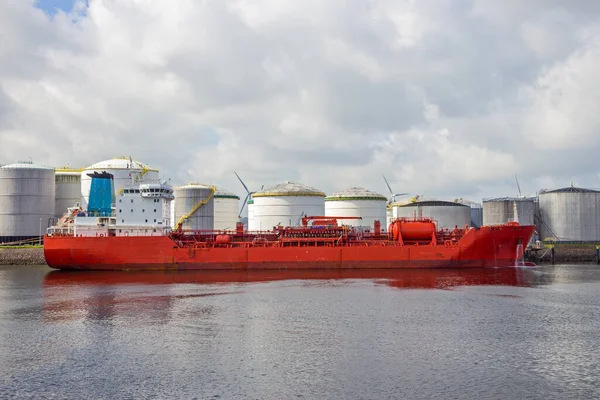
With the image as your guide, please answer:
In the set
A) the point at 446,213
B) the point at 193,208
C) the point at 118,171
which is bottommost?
the point at 446,213

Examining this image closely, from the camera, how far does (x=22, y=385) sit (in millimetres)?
16438

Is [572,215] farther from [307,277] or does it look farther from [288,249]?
[307,277]

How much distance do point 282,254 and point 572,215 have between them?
36.6m

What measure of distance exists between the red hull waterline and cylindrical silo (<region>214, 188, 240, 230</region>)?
2712 centimetres

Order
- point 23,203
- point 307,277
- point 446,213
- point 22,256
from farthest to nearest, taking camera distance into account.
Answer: point 446,213 → point 23,203 → point 22,256 → point 307,277

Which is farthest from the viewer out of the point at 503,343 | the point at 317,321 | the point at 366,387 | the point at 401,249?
the point at 401,249

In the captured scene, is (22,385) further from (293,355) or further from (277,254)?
(277,254)

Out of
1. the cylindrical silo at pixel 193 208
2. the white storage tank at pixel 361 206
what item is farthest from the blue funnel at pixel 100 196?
the white storage tank at pixel 361 206

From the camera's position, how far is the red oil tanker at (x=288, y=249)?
148 ft

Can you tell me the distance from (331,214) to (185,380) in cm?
5512

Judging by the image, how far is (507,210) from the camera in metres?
66.1

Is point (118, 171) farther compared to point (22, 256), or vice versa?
point (118, 171)

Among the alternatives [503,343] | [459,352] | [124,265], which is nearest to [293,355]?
[459,352]

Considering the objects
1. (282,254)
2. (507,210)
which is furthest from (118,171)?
(507,210)
